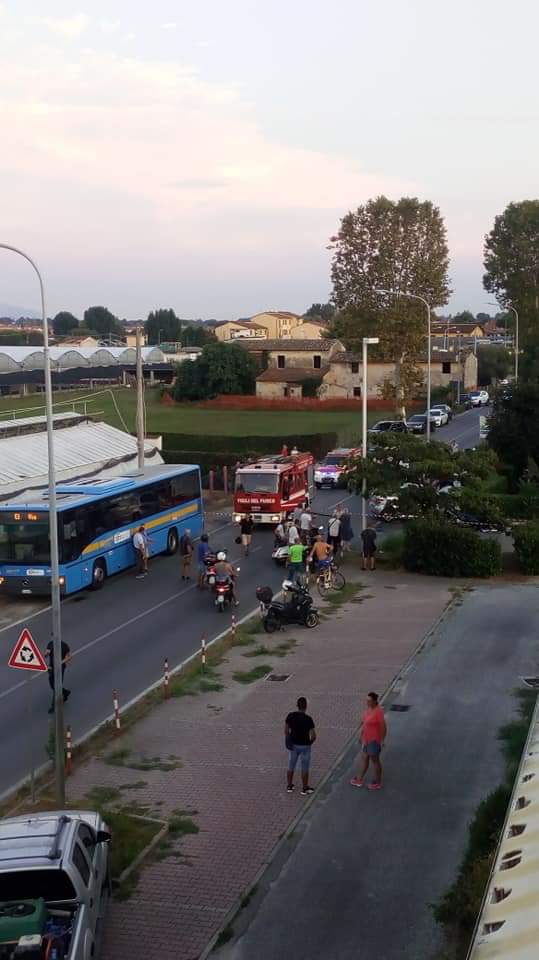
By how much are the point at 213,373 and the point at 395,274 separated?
32.0 m

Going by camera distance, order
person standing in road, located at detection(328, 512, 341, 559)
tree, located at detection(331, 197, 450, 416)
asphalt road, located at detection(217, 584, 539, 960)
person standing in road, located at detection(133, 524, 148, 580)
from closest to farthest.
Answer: asphalt road, located at detection(217, 584, 539, 960) → person standing in road, located at detection(133, 524, 148, 580) → person standing in road, located at detection(328, 512, 341, 559) → tree, located at detection(331, 197, 450, 416)

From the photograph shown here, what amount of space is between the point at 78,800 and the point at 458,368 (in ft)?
265

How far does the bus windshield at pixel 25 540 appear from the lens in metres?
24.0

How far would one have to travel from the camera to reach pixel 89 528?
994 inches

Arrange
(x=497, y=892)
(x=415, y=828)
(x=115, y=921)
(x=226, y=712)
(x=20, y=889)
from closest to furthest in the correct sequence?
1. (x=497, y=892)
2. (x=20, y=889)
3. (x=115, y=921)
4. (x=415, y=828)
5. (x=226, y=712)

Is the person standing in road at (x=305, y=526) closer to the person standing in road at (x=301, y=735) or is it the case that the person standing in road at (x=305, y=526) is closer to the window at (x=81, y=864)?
the person standing in road at (x=301, y=735)

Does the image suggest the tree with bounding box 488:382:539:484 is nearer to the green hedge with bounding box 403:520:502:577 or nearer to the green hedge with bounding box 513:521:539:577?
the green hedge with bounding box 513:521:539:577

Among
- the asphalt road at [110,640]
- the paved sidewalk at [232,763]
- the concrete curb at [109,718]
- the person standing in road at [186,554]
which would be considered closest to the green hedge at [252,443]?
the asphalt road at [110,640]

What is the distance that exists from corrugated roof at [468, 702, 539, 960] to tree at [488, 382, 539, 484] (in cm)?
3247

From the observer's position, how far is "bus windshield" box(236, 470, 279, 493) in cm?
3334

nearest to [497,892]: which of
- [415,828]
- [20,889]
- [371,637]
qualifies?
[20,889]

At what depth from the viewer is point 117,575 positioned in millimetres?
27875

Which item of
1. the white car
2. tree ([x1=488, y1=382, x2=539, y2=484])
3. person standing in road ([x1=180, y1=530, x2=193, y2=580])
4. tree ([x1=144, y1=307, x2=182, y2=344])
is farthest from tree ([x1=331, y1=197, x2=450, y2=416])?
tree ([x1=144, y1=307, x2=182, y2=344])

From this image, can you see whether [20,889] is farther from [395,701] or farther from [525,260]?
[525,260]
